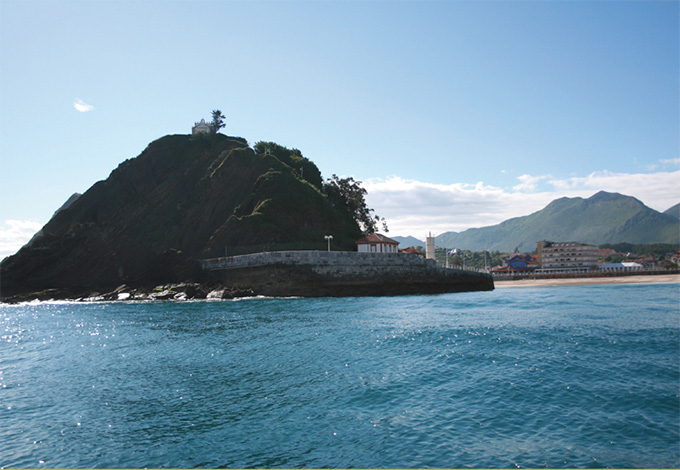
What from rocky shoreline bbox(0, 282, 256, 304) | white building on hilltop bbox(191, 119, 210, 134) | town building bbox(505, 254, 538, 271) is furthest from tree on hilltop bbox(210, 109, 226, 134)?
town building bbox(505, 254, 538, 271)

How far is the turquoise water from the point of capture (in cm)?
885

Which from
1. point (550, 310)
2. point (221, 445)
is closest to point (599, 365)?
point (221, 445)

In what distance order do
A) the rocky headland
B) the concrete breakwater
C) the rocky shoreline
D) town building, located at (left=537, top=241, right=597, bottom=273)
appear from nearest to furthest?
the concrete breakwater, the rocky shoreline, the rocky headland, town building, located at (left=537, top=241, right=597, bottom=273)

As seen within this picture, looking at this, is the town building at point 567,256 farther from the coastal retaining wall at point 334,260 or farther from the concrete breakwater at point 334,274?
the coastal retaining wall at point 334,260

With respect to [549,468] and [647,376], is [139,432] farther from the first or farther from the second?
[647,376]

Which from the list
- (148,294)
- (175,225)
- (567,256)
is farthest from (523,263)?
(148,294)

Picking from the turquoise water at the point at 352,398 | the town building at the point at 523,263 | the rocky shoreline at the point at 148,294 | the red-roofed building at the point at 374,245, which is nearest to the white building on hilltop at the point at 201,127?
the rocky shoreline at the point at 148,294

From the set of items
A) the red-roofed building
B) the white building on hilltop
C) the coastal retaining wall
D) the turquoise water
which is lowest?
the turquoise water

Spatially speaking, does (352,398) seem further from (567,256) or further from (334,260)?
(567,256)

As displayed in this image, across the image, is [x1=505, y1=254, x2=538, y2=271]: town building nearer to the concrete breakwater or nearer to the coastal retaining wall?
the concrete breakwater

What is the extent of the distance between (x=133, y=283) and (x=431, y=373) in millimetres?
56331

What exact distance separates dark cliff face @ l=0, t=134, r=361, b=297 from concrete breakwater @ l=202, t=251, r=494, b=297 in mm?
6659

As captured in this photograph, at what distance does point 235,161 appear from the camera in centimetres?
7575

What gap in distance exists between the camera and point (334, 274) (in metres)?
50.1
